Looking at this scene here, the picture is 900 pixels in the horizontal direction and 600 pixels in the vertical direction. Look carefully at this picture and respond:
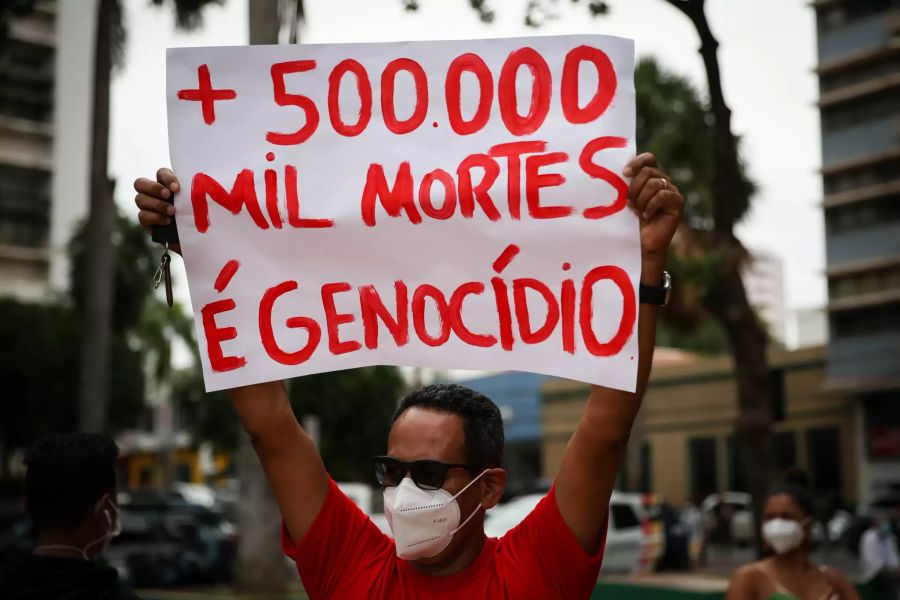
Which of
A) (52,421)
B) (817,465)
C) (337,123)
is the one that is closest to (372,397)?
(52,421)

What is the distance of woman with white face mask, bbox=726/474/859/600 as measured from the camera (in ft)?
16.2

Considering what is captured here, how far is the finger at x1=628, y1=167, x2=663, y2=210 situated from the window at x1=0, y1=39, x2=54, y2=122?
2138 inches

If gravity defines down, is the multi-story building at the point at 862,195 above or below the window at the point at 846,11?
below

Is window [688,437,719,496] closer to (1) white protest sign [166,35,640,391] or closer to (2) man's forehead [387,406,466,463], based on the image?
(1) white protest sign [166,35,640,391]

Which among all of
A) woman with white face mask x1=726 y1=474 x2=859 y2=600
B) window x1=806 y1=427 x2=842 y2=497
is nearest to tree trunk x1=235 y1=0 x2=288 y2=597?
woman with white face mask x1=726 y1=474 x2=859 y2=600

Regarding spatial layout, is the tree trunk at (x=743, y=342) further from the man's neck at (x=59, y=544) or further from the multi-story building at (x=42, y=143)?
the multi-story building at (x=42, y=143)

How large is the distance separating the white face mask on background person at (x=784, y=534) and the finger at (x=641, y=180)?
110 inches

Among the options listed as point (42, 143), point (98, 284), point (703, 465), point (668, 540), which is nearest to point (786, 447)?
point (703, 465)

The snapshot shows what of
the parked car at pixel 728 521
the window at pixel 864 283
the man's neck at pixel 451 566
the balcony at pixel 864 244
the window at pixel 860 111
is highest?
the window at pixel 860 111

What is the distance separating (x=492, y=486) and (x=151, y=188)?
40.0 inches

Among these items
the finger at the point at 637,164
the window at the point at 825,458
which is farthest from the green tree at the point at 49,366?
the finger at the point at 637,164

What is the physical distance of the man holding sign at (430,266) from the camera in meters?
2.66

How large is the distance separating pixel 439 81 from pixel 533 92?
224 mm

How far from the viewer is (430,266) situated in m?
2.88
